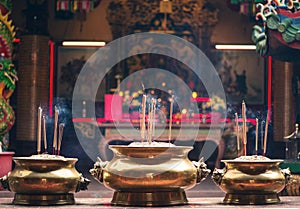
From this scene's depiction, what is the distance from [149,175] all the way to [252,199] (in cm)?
54

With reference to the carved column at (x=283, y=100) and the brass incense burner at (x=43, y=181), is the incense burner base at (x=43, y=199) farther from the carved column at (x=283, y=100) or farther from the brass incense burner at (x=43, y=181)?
the carved column at (x=283, y=100)

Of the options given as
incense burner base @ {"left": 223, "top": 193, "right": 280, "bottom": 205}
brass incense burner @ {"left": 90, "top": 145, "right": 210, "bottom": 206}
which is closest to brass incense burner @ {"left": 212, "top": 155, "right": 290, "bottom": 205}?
incense burner base @ {"left": 223, "top": 193, "right": 280, "bottom": 205}

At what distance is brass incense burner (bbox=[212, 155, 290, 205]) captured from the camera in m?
3.91

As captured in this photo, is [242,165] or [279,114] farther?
[279,114]

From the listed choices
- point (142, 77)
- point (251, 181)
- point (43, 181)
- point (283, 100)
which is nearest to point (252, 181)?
point (251, 181)

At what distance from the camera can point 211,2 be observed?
568 inches

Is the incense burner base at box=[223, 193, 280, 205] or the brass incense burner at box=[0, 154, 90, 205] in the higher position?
the brass incense burner at box=[0, 154, 90, 205]

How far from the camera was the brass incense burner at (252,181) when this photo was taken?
154 inches

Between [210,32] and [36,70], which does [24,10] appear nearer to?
[36,70]

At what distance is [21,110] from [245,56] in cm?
419

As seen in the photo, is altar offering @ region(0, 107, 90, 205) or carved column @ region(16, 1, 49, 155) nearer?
altar offering @ region(0, 107, 90, 205)

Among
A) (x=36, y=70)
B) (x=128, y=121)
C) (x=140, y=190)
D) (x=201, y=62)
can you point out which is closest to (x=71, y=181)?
(x=140, y=190)

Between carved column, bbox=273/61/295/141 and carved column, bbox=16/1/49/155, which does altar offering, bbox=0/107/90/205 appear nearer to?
carved column, bbox=16/1/49/155

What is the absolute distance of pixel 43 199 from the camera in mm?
3822
